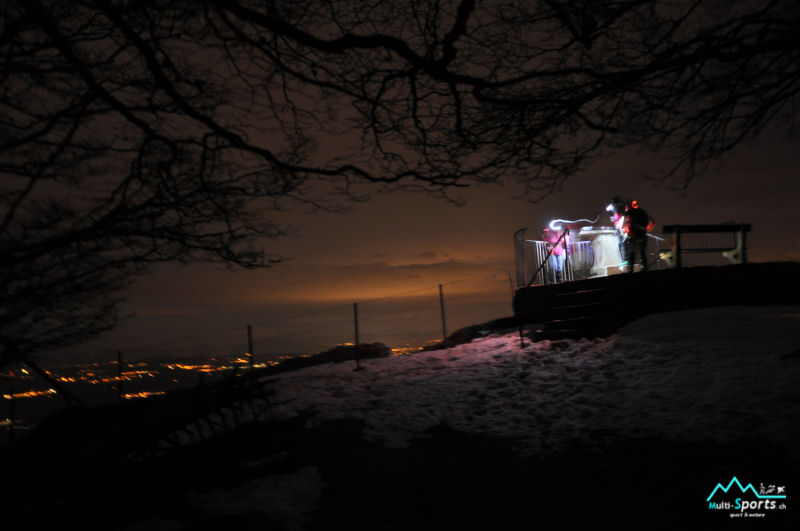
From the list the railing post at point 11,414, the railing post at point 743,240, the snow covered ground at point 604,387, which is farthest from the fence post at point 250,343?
the railing post at point 743,240

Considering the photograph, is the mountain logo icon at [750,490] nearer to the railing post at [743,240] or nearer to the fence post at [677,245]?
the fence post at [677,245]

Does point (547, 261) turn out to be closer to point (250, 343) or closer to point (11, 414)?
point (250, 343)

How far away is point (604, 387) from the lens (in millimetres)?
6547

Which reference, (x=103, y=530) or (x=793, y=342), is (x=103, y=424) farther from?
(x=793, y=342)

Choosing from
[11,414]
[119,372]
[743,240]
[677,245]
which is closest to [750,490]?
[677,245]

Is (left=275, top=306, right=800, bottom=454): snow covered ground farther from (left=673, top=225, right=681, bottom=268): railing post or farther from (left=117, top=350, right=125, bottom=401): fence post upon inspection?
(left=117, top=350, right=125, bottom=401): fence post

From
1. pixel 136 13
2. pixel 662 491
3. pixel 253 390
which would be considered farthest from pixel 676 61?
pixel 253 390

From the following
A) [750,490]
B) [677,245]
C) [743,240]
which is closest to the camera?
[750,490]

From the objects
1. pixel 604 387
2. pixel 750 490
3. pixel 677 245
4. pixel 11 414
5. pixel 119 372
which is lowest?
pixel 11 414

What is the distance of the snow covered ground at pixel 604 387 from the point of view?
4902mm

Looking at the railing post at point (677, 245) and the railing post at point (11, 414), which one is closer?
the railing post at point (677, 245)

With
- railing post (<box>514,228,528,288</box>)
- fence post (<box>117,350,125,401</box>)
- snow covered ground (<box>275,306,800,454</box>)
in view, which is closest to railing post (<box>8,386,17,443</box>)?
fence post (<box>117,350,125,401</box>)

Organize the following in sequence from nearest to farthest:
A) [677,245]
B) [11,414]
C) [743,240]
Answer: [677,245]
[743,240]
[11,414]

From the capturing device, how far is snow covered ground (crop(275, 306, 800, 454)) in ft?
16.1
